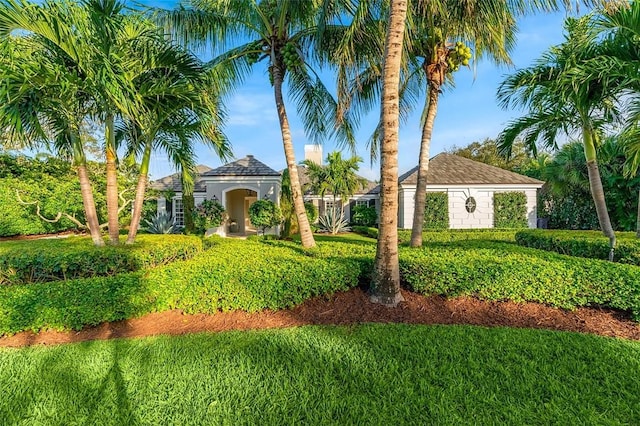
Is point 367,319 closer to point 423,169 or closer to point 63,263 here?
point 423,169

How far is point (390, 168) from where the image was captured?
5.18 meters

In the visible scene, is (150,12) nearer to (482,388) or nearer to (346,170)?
(482,388)

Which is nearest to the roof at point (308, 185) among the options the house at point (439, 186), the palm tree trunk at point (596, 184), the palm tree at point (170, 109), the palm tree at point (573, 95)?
the house at point (439, 186)

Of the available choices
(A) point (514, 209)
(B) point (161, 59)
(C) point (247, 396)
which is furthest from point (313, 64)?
(A) point (514, 209)

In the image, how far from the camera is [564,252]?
801 cm

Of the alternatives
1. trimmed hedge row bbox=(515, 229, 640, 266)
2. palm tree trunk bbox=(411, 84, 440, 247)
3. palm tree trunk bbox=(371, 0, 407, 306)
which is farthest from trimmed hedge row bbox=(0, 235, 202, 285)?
trimmed hedge row bbox=(515, 229, 640, 266)

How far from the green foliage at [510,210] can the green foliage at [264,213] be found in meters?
13.2

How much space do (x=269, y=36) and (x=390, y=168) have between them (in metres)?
5.30

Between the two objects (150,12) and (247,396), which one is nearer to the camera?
(247,396)

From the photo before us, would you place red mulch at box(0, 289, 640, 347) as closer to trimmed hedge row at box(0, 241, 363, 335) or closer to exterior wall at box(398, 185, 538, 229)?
trimmed hedge row at box(0, 241, 363, 335)

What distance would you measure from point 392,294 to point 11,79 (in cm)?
715

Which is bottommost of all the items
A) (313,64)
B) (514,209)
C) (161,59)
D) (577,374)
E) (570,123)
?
(577,374)

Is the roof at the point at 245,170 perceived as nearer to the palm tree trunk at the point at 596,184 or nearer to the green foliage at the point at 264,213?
the green foliage at the point at 264,213

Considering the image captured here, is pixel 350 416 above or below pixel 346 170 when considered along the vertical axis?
below
